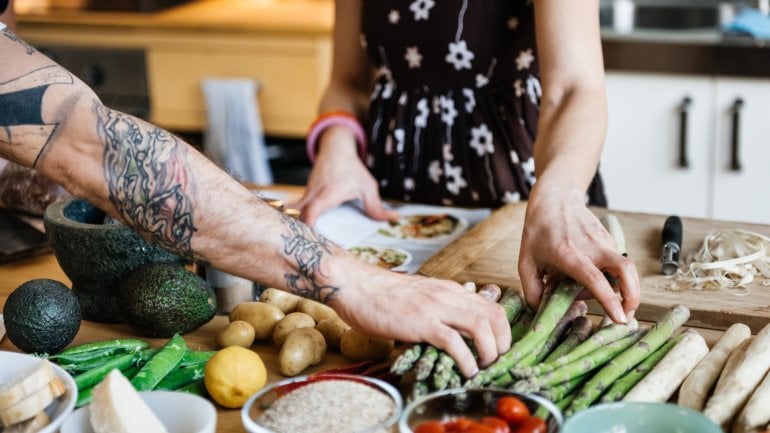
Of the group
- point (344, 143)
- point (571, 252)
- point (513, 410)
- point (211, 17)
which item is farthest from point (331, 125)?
point (211, 17)

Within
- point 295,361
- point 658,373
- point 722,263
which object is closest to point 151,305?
point 295,361

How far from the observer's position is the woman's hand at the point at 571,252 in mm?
1468

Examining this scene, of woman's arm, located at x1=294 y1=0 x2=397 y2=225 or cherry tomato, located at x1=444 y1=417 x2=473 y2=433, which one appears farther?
woman's arm, located at x1=294 y1=0 x2=397 y2=225

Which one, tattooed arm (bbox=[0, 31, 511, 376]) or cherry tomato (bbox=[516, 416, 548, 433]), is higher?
tattooed arm (bbox=[0, 31, 511, 376])

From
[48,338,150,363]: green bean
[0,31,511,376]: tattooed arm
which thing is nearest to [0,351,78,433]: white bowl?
[48,338,150,363]: green bean

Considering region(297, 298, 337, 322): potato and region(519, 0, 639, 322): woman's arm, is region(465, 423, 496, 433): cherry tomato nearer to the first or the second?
region(519, 0, 639, 322): woman's arm

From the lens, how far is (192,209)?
4.65 feet

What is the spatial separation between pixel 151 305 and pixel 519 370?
0.57m

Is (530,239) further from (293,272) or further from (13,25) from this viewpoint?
(13,25)

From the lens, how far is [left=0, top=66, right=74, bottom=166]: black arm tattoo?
1.36 m

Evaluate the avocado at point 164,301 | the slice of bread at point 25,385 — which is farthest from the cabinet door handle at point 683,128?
the slice of bread at point 25,385

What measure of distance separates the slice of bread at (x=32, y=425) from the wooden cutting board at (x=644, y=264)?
748mm

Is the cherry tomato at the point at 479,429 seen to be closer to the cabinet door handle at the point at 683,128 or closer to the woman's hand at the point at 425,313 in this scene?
the woman's hand at the point at 425,313

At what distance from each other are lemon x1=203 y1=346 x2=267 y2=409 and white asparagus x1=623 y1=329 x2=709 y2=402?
1.52ft
